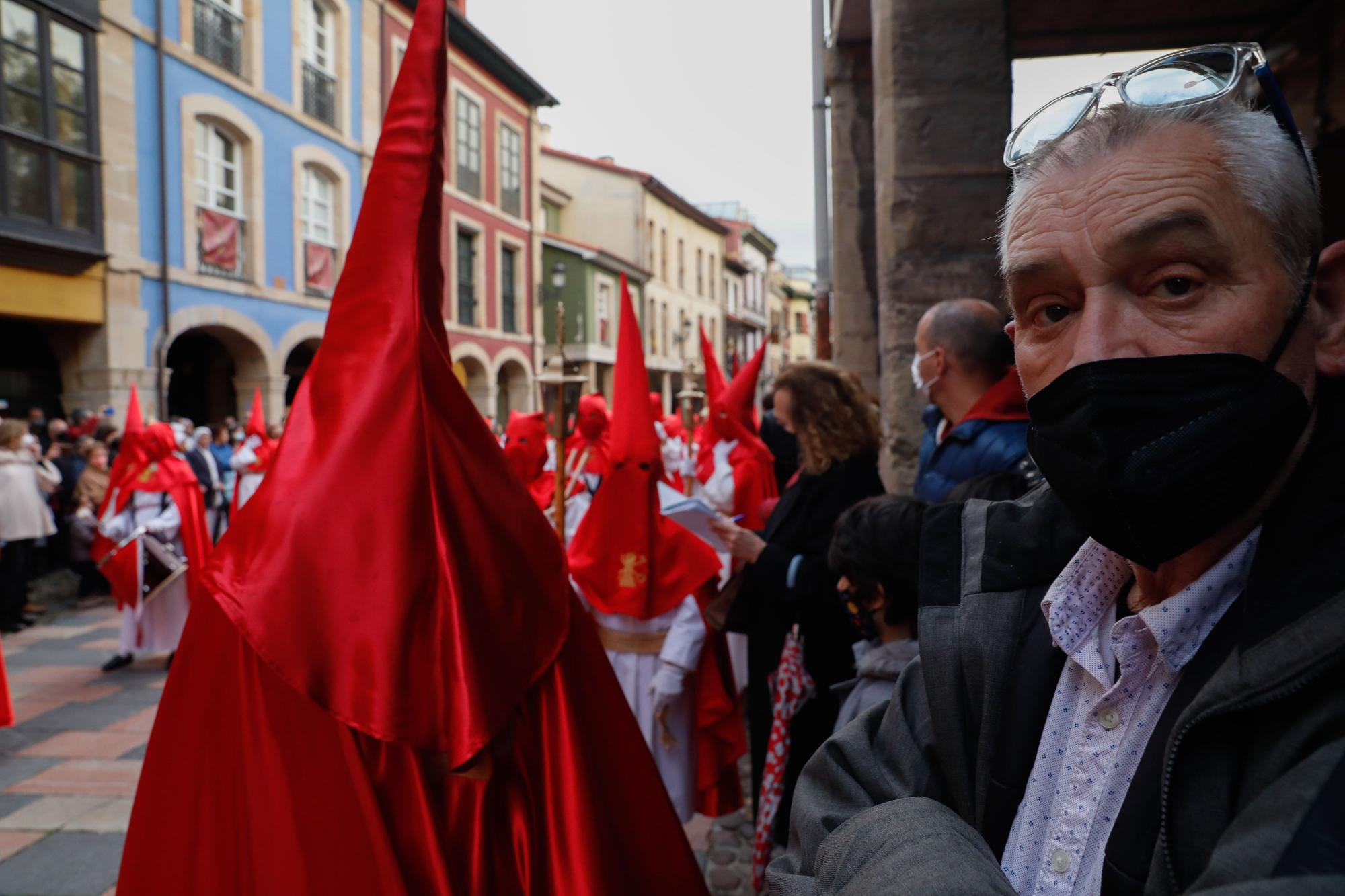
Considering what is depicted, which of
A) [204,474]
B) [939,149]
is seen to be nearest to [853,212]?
[939,149]

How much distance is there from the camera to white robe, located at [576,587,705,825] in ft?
12.1

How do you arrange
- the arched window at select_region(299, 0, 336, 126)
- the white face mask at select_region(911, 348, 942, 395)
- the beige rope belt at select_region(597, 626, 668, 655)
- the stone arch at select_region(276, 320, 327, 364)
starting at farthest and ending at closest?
1. the arched window at select_region(299, 0, 336, 126)
2. the stone arch at select_region(276, 320, 327, 364)
3. the beige rope belt at select_region(597, 626, 668, 655)
4. the white face mask at select_region(911, 348, 942, 395)

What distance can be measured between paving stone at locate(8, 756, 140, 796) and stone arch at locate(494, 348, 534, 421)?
1977 centimetres

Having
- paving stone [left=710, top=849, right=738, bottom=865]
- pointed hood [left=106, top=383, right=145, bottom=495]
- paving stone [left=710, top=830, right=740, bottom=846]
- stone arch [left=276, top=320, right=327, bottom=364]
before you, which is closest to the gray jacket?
paving stone [left=710, top=849, right=738, bottom=865]

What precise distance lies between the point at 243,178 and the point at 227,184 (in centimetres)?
30

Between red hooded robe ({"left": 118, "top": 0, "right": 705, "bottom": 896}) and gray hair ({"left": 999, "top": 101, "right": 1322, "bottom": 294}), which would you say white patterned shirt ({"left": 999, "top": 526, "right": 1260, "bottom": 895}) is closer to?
gray hair ({"left": 999, "top": 101, "right": 1322, "bottom": 294})

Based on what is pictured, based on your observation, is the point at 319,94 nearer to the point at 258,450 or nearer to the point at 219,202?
the point at 219,202

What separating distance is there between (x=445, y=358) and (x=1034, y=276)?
1359mm

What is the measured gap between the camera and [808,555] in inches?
132

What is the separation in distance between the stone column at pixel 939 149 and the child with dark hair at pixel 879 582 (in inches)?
61.7

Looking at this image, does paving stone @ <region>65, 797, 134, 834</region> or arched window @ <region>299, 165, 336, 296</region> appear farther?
arched window @ <region>299, 165, 336, 296</region>

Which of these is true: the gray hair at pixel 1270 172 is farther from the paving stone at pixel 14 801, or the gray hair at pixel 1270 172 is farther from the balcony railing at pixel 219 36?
the balcony railing at pixel 219 36

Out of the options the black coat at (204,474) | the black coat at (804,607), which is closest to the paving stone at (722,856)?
the black coat at (804,607)

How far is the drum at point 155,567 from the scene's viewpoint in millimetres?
6695
